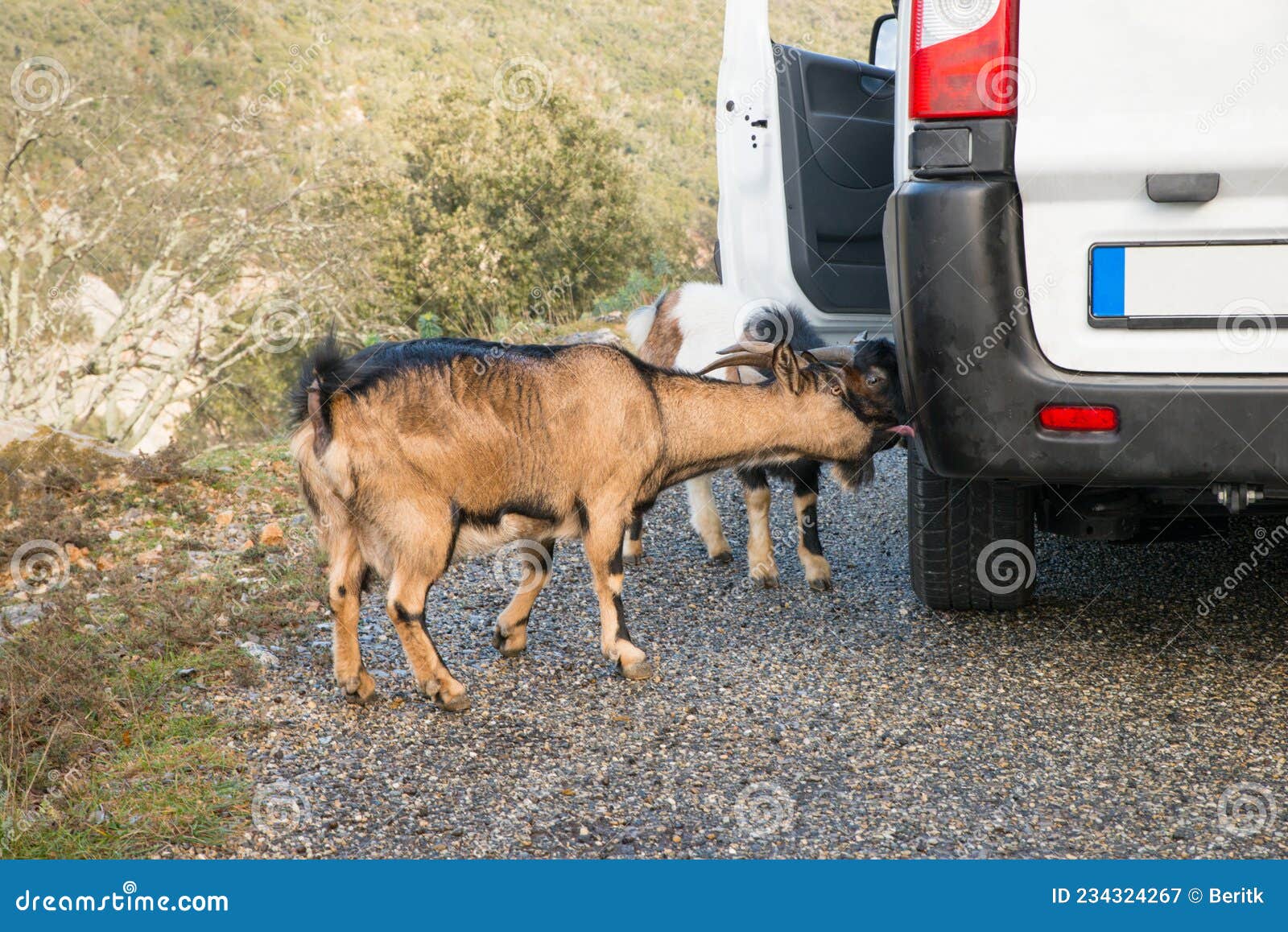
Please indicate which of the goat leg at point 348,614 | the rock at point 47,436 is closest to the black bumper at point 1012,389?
the goat leg at point 348,614

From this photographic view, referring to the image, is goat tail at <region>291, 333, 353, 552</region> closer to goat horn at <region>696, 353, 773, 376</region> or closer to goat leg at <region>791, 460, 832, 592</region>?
goat horn at <region>696, 353, 773, 376</region>

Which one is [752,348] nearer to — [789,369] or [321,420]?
[789,369]

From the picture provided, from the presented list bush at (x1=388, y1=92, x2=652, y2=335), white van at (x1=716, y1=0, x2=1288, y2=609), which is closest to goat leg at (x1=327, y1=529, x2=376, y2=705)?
white van at (x1=716, y1=0, x2=1288, y2=609)

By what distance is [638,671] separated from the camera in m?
4.14

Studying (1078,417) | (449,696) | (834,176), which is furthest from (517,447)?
(834,176)

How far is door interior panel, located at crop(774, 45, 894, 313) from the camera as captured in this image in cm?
565

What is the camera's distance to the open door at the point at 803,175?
5.59m

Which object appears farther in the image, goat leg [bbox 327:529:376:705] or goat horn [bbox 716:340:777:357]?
goat horn [bbox 716:340:777:357]

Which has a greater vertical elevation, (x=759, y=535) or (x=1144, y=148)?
(x=1144, y=148)

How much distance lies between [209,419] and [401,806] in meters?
16.7

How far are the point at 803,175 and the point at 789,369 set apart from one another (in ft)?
5.25

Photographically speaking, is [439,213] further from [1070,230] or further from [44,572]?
[1070,230]

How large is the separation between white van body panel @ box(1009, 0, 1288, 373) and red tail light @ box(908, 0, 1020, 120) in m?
0.04

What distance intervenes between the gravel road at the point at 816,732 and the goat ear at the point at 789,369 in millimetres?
968
